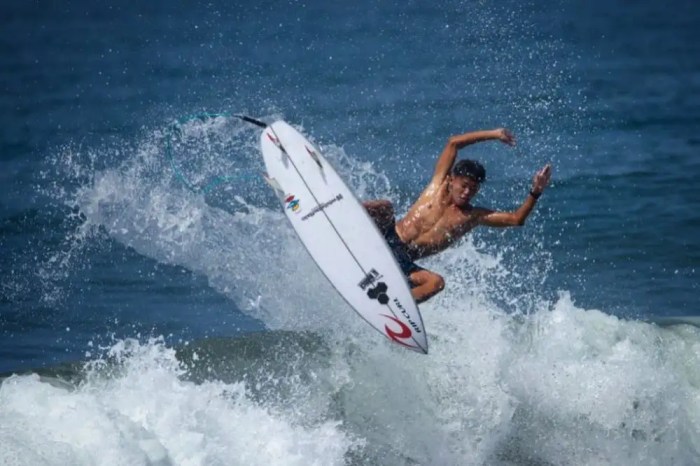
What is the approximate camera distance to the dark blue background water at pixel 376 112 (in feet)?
43.9

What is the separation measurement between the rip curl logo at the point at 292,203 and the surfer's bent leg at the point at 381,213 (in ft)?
1.71

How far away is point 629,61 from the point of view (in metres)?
24.0

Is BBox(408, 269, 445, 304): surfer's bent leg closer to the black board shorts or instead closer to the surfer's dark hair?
the black board shorts

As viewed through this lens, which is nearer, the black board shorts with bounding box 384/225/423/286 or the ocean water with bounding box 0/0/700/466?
the ocean water with bounding box 0/0/700/466

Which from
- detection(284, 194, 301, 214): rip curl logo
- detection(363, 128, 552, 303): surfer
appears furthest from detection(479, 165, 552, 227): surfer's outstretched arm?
detection(284, 194, 301, 214): rip curl logo

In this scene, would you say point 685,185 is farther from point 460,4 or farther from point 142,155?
point 460,4

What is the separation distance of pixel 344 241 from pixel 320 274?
1.42 m

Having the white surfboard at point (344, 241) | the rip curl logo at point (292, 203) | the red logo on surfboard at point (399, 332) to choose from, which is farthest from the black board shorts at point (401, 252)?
the rip curl logo at point (292, 203)

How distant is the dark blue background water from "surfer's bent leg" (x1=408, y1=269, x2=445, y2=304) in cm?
318

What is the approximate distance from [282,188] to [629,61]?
15592 mm

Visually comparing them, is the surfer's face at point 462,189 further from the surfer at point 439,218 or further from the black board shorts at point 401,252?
the black board shorts at point 401,252

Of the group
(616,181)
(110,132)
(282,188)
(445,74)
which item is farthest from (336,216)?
(445,74)

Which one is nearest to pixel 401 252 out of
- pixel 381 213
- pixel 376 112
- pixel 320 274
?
pixel 381 213

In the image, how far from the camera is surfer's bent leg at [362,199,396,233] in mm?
9734
